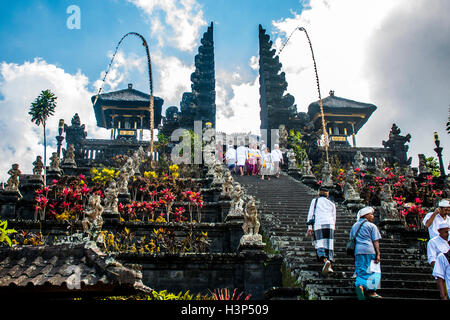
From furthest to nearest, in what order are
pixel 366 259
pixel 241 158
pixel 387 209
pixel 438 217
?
pixel 241 158 < pixel 387 209 < pixel 438 217 < pixel 366 259

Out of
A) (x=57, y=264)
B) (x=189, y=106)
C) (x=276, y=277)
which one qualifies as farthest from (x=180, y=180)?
(x=189, y=106)

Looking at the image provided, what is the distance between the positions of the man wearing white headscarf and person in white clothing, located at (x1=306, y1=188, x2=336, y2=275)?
91 centimetres

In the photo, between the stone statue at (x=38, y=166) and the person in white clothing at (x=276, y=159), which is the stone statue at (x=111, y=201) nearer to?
the stone statue at (x=38, y=166)

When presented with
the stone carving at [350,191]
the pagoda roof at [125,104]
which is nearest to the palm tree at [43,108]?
the pagoda roof at [125,104]

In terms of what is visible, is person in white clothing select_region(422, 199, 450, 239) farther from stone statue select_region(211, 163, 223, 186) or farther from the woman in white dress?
the woman in white dress

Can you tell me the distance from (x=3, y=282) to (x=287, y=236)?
6.58 m

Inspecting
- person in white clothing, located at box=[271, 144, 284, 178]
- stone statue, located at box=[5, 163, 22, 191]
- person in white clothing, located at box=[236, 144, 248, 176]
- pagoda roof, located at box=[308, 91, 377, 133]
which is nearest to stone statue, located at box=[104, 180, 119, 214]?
stone statue, located at box=[5, 163, 22, 191]

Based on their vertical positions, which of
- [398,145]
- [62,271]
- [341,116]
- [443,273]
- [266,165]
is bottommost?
[443,273]

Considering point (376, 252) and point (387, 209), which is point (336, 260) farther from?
point (387, 209)

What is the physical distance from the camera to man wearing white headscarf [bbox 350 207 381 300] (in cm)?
575

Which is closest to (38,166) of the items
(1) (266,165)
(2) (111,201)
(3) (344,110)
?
(2) (111,201)

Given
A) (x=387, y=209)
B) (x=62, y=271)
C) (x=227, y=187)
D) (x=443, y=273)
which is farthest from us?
(x=227, y=187)

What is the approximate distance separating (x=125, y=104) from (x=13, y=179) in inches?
799

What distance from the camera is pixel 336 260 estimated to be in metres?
8.02
